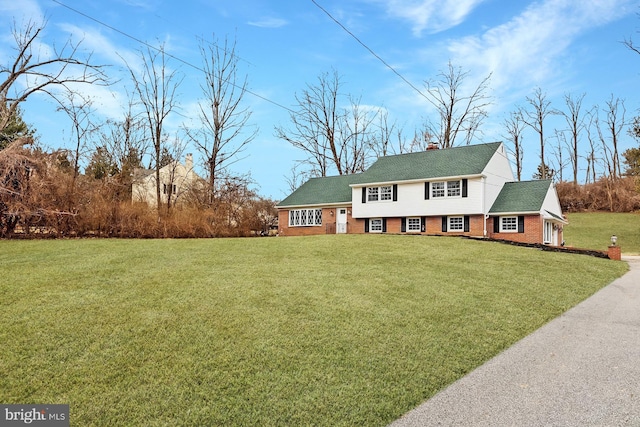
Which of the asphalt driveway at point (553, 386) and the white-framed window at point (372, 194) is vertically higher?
the white-framed window at point (372, 194)

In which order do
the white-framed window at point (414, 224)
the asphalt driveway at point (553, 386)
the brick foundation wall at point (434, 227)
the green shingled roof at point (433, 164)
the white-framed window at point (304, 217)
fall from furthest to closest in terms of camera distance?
the white-framed window at point (304, 217) → the white-framed window at point (414, 224) → the green shingled roof at point (433, 164) → the brick foundation wall at point (434, 227) → the asphalt driveway at point (553, 386)

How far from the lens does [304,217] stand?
3141cm

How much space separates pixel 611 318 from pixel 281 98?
1634 cm

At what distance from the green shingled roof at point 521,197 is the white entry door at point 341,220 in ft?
32.4

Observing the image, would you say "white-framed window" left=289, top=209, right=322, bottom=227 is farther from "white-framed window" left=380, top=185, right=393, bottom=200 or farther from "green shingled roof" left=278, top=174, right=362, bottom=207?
"white-framed window" left=380, top=185, right=393, bottom=200

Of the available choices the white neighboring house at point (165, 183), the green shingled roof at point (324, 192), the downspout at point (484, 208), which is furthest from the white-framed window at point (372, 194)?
the white neighboring house at point (165, 183)

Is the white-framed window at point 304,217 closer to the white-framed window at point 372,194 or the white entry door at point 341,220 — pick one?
the white entry door at point 341,220

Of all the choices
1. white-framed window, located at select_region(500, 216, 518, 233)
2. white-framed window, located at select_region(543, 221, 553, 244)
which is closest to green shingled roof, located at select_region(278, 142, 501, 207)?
white-framed window, located at select_region(500, 216, 518, 233)

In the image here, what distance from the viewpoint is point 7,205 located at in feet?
47.1

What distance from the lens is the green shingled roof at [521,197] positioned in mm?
23562

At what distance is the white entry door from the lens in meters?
29.4

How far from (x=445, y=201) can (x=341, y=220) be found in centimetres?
788

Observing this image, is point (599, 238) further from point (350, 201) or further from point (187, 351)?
point (187, 351)

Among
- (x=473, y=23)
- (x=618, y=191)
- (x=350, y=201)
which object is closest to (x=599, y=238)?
(x=618, y=191)
